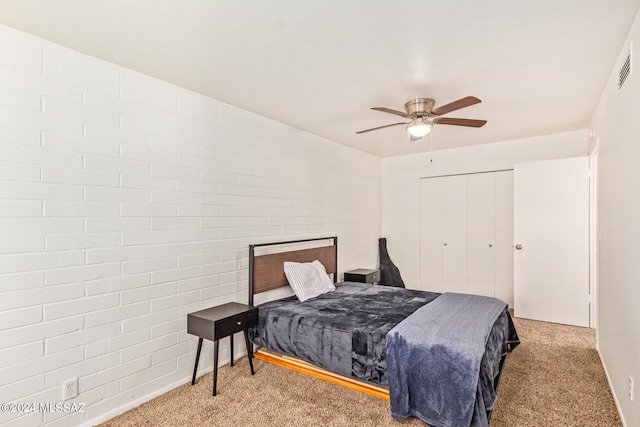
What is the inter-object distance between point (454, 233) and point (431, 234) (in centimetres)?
36

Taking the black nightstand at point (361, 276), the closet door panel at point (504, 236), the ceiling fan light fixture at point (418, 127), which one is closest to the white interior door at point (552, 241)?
the closet door panel at point (504, 236)

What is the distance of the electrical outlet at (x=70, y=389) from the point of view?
6.87 ft

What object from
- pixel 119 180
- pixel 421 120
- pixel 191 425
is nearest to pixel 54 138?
pixel 119 180

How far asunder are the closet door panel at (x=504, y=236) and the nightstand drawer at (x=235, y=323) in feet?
12.2

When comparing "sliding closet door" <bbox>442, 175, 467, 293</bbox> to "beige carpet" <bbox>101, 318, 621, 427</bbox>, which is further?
"sliding closet door" <bbox>442, 175, 467, 293</bbox>

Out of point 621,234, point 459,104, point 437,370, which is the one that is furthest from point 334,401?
point 459,104

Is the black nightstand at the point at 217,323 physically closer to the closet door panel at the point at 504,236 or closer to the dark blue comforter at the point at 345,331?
the dark blue comforter at the point at 345,331

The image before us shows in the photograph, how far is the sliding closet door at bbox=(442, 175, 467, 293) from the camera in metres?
5.17

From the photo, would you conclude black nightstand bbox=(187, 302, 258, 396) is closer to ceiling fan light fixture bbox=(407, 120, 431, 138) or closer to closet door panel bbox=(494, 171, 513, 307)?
ceiling fan light fixture bbox=(407, 120, 431, 138)

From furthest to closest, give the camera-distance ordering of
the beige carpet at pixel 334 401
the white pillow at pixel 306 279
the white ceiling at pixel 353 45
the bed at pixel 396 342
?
the white pillow at pixel 306 279, the beige carpet at pixel 334 401, the bed at pixel 396 342, the white ceiling at pixel 353 45

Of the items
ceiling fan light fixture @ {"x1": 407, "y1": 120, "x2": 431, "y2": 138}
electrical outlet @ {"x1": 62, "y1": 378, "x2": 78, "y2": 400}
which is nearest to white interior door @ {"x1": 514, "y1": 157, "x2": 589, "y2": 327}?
ceiling fan light fixture @ {"x1": 407, "y1": 120, "x2": 431, "y2": 138}

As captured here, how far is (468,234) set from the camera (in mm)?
5133

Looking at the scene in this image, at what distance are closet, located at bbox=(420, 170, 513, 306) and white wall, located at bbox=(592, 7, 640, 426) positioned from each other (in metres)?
1.86

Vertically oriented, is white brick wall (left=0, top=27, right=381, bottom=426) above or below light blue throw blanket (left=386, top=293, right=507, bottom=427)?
above
